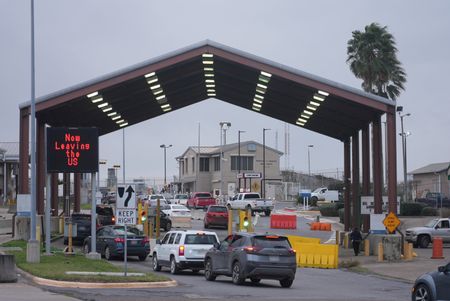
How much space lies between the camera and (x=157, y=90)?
44.2 metres

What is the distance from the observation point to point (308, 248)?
35844 mm

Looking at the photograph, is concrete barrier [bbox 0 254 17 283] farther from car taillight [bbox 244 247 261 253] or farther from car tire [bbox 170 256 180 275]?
car tire [bbox 170 256 180 275]

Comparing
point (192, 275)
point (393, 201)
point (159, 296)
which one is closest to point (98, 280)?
point (159, 296)

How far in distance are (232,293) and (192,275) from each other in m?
7.70

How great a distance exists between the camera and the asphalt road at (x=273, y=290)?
20172mm

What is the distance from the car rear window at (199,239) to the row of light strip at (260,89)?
11.6 m

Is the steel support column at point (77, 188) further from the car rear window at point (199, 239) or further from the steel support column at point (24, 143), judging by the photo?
the car rear window at point (199, 239)

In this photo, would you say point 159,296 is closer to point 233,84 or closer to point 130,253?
point 130,253

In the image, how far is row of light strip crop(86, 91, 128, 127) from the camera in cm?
4119

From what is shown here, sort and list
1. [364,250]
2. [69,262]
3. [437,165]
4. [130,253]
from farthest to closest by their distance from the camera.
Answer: [437,165], [364,250], [130,253], [69,262]

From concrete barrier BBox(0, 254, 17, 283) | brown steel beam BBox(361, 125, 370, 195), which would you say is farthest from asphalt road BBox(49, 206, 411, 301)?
brown steel beam BBox(361, 125, 370, 195)

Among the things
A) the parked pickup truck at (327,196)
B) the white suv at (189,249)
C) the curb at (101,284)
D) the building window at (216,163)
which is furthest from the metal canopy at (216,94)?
the building window at (216,163)

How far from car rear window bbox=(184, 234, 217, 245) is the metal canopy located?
11233 millimetres

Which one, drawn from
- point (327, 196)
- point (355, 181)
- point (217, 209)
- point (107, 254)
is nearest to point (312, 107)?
point (355, 181)
